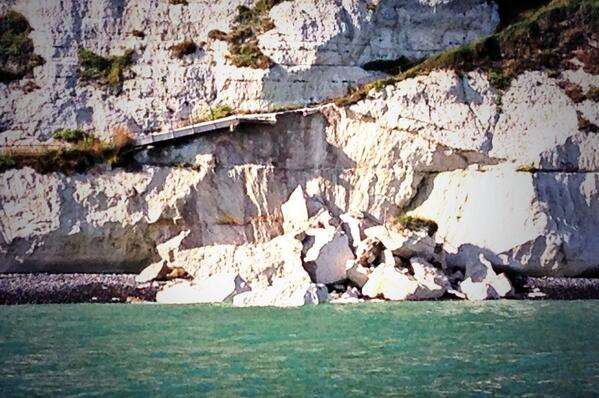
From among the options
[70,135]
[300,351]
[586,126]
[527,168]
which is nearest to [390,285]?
[527,168]

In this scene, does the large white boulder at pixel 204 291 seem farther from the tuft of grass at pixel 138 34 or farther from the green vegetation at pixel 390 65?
the tuft of grass at pixel 138 34

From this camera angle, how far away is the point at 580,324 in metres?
20.0

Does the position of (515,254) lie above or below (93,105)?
below

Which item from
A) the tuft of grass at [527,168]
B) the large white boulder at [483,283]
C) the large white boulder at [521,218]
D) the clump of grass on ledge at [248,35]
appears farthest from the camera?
the clump of grass on ledge at [248,35]

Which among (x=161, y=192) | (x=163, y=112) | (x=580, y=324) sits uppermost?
(x=163, y=112)

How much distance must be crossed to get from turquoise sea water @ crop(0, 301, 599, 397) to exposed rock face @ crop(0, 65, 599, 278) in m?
5.57

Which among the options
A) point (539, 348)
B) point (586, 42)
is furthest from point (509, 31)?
point (539, 348)

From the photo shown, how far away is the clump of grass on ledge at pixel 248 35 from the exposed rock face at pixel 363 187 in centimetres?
329

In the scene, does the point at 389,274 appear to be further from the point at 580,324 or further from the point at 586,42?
the point at 586,42

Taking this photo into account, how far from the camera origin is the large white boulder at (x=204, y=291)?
86.1 feet

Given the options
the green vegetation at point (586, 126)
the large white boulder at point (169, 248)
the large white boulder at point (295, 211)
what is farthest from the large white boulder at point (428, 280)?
the green vegetation at point (586, 126)

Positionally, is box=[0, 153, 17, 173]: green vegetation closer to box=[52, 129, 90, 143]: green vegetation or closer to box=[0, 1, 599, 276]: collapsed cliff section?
box=[0, 1, 599, 276]: collapsed cliff section

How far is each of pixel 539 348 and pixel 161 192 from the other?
1689 centimetres

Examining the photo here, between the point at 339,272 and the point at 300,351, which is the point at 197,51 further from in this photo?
the point at 300,351
